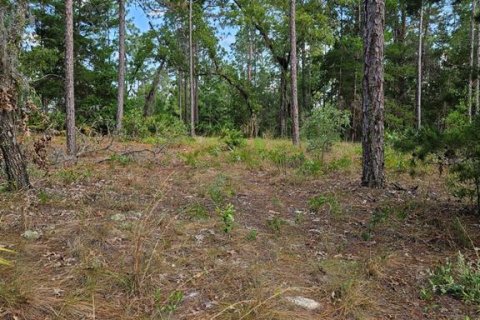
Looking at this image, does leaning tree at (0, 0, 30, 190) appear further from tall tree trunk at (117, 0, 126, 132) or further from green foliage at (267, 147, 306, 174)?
tall tree trunk at (117, 0, 126, 132)

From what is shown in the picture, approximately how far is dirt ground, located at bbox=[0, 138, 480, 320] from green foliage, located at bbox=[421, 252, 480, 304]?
6cm

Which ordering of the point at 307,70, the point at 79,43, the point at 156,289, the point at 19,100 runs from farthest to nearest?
the point at 307,70, the point at 79,43, the point at 19,100, the point at 156,289

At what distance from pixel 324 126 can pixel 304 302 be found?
6032 mm

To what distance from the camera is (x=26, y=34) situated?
4316 millimetres

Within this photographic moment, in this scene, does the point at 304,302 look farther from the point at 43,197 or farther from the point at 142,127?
the point at 142,127

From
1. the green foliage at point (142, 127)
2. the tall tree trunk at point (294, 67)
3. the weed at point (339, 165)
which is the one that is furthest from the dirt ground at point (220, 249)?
the green foliage at point (142, 127)

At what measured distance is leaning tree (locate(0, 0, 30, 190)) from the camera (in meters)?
3.67

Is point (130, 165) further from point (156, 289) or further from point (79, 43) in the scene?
point (79, 43)

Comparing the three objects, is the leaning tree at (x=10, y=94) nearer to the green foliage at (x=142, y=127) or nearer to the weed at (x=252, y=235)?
the weed at (x=252, y=235)

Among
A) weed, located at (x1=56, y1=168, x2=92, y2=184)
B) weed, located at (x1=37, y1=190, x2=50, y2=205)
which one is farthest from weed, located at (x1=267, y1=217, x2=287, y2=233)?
weed, located at (x1=56, y1=168, x2=92, y2=184)

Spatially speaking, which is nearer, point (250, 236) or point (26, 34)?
point (250, 236)

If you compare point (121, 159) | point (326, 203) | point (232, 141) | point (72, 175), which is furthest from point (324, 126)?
point (72, 175)

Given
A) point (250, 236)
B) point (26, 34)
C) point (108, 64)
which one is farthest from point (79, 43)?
point (250, 236)

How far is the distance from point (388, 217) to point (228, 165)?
149 inches
